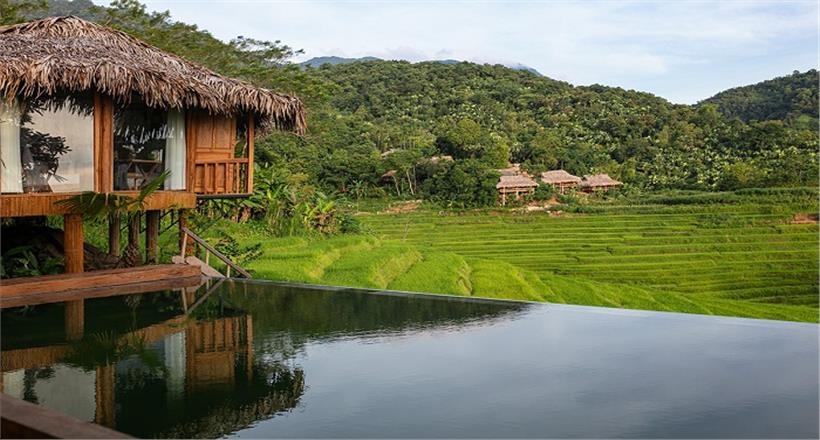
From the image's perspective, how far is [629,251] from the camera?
2536 cm

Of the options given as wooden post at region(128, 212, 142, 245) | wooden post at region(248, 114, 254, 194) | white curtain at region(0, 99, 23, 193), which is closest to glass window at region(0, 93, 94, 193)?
Answer: white curtain at region(0, 99, 23, 193)

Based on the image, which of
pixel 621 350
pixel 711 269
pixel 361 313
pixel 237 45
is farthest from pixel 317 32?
pixel 621 350

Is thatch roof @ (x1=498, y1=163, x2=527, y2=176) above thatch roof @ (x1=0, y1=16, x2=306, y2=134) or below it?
below

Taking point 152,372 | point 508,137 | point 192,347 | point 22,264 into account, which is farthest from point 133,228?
point 508,137

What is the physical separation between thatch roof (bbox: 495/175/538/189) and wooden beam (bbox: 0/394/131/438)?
2845cm

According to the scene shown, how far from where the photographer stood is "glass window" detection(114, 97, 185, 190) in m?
6.61

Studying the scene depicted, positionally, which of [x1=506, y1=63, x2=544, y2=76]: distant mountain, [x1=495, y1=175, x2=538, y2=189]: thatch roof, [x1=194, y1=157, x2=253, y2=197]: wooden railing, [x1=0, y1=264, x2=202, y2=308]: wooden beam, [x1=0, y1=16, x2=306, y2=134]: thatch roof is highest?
[x1=506, y1=63, x2=544, y2=76]: distant mountain

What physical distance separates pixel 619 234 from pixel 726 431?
2486 centimetres

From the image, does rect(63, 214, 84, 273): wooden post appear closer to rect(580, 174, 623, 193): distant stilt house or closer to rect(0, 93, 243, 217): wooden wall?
rect(0, 93, 243, 217): wooden wall

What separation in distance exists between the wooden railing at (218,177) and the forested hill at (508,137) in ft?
47.7

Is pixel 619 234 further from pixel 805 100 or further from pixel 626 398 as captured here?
pixel 626 398

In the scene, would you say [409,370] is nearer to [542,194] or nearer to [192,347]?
[192,347]

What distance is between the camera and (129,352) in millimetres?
4145

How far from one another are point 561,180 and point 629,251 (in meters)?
7.20
